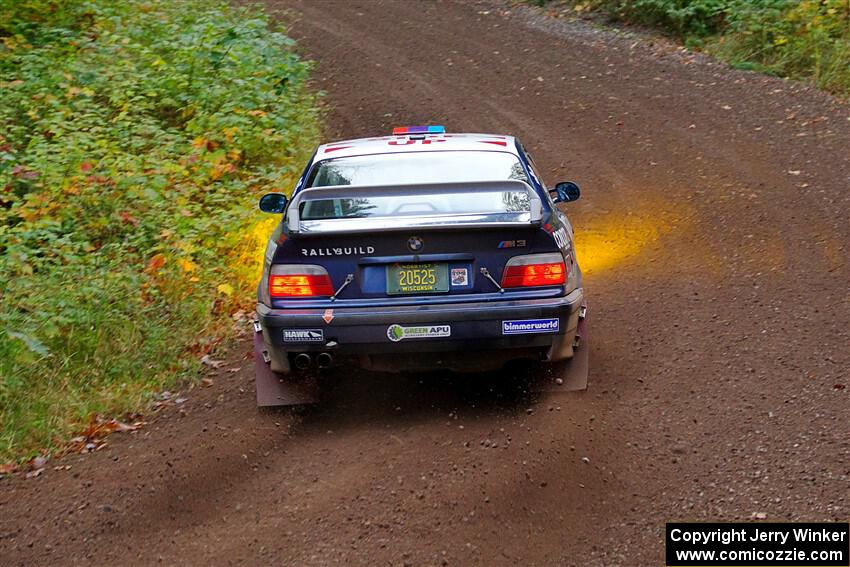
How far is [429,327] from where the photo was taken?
225 inches

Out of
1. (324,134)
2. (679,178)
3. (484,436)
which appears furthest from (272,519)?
(324,134)

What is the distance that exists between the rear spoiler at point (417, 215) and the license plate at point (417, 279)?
261 mm

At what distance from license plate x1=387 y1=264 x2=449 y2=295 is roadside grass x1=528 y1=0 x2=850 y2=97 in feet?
36.0

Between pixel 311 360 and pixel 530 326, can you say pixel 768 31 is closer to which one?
pixel 530 326

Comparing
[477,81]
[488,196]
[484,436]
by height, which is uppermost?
[488,196]

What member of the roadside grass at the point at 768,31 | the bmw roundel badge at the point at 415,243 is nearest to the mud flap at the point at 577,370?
the bmw roundel badge at the point at 415,243

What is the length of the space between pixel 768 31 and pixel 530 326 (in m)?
12.5

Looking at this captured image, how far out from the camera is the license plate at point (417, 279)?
5.80m

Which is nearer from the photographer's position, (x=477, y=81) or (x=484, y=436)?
(x=484, y=436)

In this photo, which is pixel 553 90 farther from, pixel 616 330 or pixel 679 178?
pixel 616 330

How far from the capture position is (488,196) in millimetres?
6016

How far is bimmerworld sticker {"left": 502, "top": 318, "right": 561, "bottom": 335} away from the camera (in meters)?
5.76

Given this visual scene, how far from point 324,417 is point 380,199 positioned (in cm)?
150

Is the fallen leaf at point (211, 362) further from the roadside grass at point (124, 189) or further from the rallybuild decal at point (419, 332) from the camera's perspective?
the rallybuild decal at point (419, 332)
